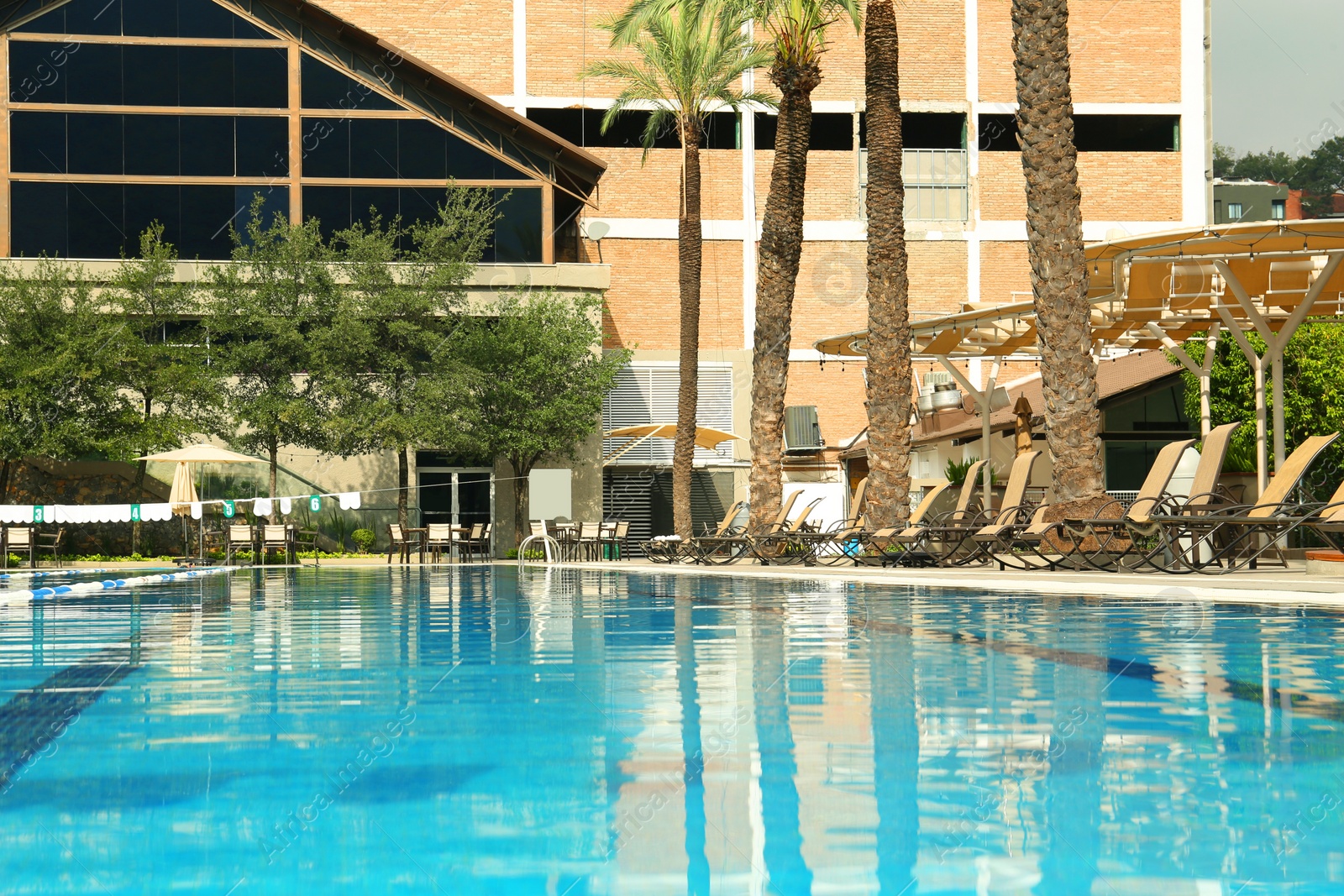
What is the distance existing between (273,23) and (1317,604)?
2995 cm

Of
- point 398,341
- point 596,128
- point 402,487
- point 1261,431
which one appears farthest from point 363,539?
point 1261,431

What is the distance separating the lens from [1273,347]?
15.5 metres

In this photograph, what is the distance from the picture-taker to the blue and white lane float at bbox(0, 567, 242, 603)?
13.4 meters

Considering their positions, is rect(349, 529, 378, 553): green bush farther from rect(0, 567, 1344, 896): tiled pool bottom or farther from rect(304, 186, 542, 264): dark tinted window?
rect(0, 567, 1344, 896): tiled pool bottom

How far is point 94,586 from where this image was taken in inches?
635

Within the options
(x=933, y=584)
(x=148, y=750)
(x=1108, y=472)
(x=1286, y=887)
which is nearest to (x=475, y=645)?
(x=148, y=750)

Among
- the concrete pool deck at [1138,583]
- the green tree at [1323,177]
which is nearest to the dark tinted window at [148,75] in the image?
the concrete pool deck at [1138,583]

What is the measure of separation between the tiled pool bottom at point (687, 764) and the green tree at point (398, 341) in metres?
22.1

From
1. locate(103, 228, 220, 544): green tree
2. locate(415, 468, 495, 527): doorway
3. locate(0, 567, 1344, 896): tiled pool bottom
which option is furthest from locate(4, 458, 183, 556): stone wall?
locate(0, 567, 1344, 896): tiled pool bottom

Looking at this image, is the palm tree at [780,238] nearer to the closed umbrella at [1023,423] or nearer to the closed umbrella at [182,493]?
the closed umbrella at [1023,423]

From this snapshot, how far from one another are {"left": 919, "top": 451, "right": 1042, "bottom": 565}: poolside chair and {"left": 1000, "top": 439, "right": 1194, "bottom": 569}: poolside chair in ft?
0.56

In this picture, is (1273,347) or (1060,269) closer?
(1060,269)

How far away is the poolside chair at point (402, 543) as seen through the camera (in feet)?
93.2

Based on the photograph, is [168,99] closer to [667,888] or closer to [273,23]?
[273,23]
